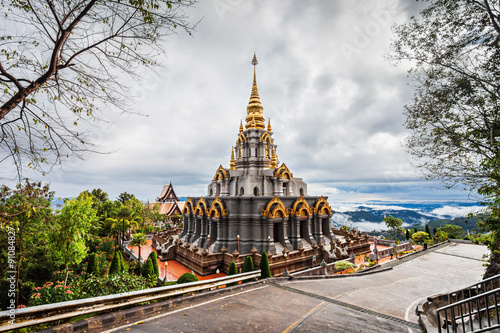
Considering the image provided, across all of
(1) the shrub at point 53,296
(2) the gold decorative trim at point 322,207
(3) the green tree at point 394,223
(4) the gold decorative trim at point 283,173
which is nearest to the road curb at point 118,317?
(1) the shrub at point 53,296

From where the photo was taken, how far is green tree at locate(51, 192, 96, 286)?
53.1ft

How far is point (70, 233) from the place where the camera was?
1633 centimetres

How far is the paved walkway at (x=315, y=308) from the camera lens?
760cm

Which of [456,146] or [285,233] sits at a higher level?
[456,146]

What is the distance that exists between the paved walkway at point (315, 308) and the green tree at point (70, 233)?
12221 mm

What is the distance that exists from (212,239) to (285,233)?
7860mm

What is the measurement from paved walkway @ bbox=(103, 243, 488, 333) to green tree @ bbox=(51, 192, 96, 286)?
12.2 metres

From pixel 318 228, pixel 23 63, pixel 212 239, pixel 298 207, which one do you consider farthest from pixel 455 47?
pixel 212 239

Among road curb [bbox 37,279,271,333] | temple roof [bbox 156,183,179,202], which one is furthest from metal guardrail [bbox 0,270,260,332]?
temple roof [bbox 156,183,179,202]

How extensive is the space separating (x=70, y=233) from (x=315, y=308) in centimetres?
1622

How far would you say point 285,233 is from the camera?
25.3 m

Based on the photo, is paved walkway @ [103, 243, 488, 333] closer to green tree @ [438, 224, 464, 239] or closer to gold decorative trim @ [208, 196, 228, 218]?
gold decorative trim @ [208, 196, 228, 218]

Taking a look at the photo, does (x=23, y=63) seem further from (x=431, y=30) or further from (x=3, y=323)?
(x=431, y=30)

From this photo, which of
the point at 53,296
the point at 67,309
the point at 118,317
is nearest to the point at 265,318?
the point at 118,317
